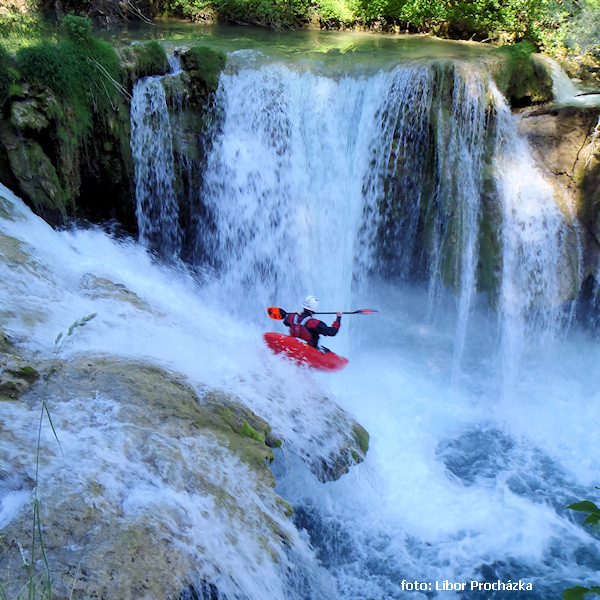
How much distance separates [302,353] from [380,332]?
8.43 feet

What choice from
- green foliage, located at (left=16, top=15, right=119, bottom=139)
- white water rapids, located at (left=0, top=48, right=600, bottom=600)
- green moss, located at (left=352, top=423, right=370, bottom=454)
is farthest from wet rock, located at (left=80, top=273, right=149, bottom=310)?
green foliage, located at (left=16, top=15, right=119, bottom=139)

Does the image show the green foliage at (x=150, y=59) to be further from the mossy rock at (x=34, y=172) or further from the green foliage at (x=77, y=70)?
the mossy rock at (x=34, y=172)

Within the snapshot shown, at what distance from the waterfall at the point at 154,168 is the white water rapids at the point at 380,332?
444 millimetres

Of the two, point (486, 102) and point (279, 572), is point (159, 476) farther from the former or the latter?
point (486, 102)

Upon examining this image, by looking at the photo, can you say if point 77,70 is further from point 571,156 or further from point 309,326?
point 571,156

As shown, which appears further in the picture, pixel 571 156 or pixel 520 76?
pixel 520 76

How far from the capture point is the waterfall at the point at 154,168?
6.84m

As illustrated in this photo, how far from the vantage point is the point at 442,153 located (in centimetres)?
666

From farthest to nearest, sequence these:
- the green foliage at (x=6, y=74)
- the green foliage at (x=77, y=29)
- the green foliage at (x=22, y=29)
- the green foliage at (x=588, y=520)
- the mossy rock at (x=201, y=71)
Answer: the mossy rock at (x=201, y=71)
the green foliage at (x=22, y=29)
the green foliage at (x=77, y=29)
the green foliage at (x=6, y=74)
the green foliage at (x=588, y=520)

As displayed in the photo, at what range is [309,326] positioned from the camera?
18.5 ft

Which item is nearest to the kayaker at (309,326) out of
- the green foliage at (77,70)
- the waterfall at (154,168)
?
the waterfall at (154,168)

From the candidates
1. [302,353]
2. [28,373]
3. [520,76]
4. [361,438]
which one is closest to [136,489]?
[28,373]

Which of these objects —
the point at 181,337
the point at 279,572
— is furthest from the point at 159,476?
the point at 181,337

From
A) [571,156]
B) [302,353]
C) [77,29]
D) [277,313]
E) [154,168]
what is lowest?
[302,353]
